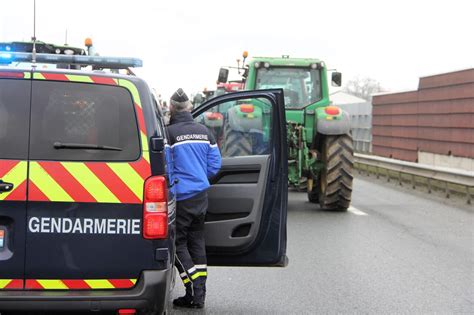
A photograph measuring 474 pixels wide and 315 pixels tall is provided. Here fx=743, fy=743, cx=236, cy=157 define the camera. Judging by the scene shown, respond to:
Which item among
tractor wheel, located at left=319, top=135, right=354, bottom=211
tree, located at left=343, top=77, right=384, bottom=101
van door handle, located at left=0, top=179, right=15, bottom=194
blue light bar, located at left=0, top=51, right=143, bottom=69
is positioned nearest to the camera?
van door handle, located at left=0, top=179, right=15, bottom=194

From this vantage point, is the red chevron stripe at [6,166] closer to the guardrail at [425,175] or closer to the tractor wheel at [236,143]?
the tractor wheel at [236,143]

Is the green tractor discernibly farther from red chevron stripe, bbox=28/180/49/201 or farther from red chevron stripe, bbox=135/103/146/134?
red chevron stripe, bbox=28/180/49/201

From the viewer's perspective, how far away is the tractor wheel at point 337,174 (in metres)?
13.1

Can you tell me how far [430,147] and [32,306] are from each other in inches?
742

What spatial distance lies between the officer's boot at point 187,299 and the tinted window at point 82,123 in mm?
2154

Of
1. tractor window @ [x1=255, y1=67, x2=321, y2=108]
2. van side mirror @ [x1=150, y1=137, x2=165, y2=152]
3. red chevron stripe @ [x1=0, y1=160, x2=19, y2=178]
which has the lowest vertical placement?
red chevron stripe @ [x1=0, y1=160, x2=19, y2=178]

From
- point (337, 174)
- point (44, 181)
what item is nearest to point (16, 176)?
point (44, 181)

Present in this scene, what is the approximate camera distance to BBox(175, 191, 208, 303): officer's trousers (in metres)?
5.92

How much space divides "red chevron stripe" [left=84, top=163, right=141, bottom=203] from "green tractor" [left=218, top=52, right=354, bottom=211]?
283 inches

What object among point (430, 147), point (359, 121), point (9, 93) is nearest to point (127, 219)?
point (9, 93)

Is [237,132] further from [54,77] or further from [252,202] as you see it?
[54,77]

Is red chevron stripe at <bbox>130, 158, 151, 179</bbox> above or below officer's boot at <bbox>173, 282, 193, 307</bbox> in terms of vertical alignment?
above

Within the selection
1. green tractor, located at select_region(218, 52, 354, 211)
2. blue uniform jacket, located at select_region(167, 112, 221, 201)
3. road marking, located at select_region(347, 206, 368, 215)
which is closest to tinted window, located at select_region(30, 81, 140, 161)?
blue uniform jacket, located at select_region(167, 112, 221, 201)

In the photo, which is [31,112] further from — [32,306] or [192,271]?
[192,271]
